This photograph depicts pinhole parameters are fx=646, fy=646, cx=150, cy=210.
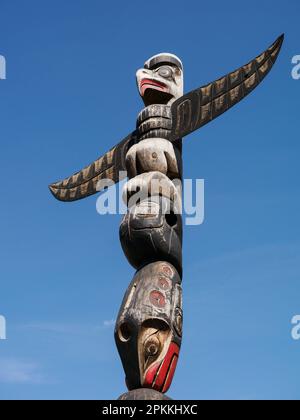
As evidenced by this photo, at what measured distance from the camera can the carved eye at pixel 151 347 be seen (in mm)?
5816

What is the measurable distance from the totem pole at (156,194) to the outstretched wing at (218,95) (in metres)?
0.01

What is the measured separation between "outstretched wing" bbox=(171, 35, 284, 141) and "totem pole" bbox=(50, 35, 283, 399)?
0.04ft

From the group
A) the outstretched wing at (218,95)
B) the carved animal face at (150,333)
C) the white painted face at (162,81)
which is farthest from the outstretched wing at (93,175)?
the carved animal face at (150,333)

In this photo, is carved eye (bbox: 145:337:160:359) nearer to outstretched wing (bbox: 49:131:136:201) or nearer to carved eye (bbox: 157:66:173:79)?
outstretched wing (bbox: 49:131:136:201)

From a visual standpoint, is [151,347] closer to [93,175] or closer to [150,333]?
[150,333]

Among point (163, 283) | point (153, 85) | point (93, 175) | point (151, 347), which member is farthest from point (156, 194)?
point (93, 175)

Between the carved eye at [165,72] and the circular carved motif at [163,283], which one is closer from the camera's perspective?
the circular carved motif at [163,283]

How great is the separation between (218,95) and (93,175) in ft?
7.56

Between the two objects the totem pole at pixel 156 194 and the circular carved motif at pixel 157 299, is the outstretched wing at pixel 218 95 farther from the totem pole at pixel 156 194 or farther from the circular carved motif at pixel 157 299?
the circular carved motif at pixel 157 299

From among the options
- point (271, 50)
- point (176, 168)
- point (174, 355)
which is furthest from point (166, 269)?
point (271, 50)

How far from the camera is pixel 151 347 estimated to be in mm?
5828
